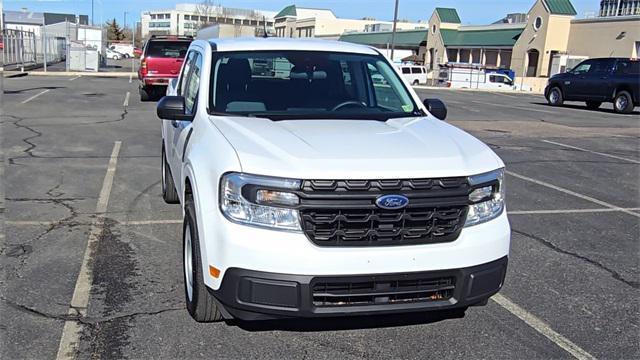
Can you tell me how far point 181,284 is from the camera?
452 centimetres

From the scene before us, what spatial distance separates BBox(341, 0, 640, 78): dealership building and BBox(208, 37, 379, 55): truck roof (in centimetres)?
5417

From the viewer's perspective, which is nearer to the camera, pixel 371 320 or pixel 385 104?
pixel 371 320

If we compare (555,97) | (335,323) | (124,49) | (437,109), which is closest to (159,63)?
(437,109)

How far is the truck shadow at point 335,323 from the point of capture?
3818 millimetres

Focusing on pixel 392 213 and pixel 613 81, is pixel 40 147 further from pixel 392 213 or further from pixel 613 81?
pixel 613 81

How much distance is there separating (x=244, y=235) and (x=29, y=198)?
4.60m

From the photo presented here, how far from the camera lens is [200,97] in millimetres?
4535

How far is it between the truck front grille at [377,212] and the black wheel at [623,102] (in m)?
21.3

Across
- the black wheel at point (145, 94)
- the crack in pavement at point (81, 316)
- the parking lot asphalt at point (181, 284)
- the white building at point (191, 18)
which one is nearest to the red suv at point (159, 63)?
the black wheel at point (145, 94)

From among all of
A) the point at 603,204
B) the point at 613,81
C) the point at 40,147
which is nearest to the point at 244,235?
the point at 603,204

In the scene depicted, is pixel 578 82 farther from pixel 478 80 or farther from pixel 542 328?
pixel 478 80

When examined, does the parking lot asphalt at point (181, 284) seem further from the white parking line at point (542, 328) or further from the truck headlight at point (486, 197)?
the truck headlight at point (486, 197)

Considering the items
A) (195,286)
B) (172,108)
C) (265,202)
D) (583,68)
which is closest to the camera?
(265,202)

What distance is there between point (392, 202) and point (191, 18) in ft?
468
